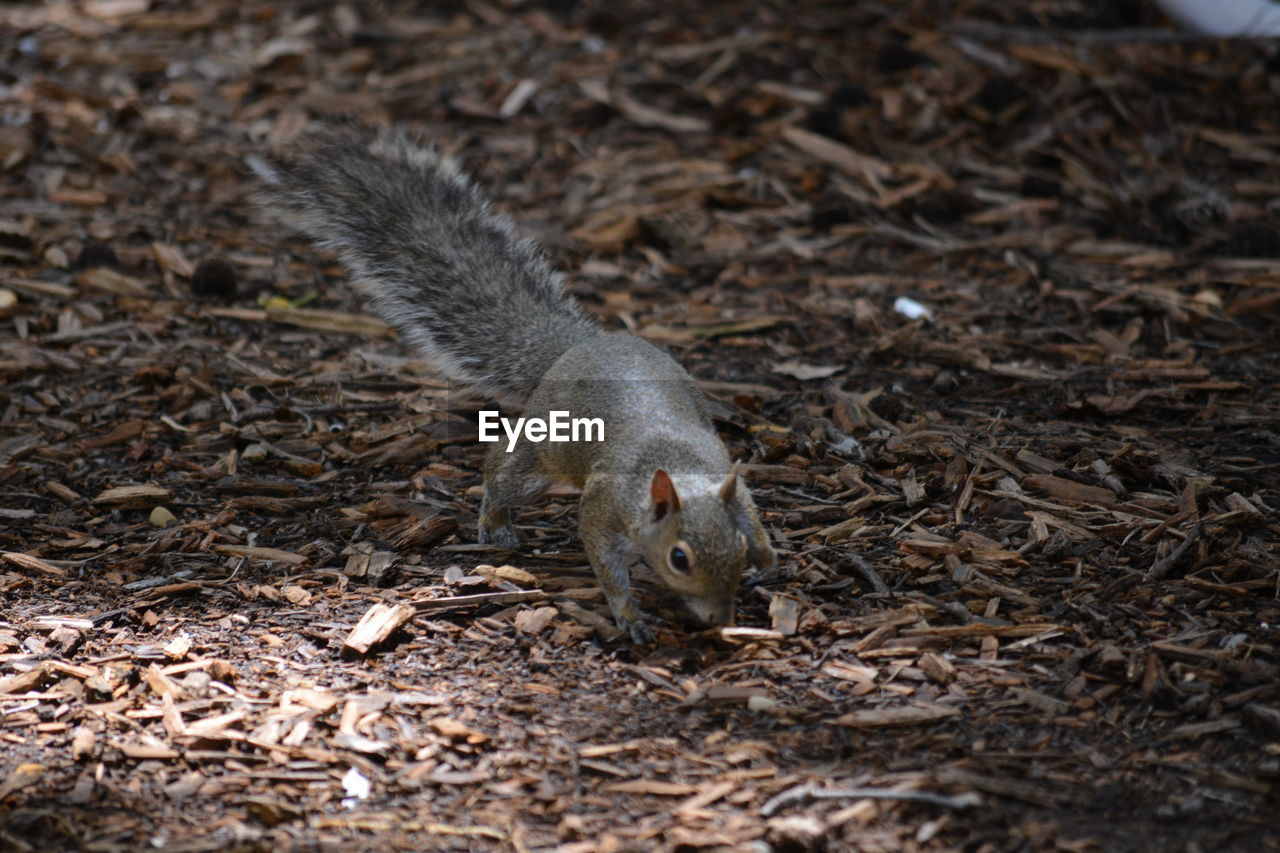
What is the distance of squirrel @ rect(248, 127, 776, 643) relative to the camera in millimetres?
3238

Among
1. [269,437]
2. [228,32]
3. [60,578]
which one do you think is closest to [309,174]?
[269,437]

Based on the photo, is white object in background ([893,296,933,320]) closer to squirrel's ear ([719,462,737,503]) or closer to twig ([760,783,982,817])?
squirrel's ear ([719,462,737,503])

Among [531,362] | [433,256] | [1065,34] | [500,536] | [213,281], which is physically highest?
[1065,34]

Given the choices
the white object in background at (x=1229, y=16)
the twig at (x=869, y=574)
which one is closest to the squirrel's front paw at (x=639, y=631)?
the twig at (x=869, y=574)

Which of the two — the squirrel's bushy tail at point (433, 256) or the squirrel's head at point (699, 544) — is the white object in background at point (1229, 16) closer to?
the squirrel's bushy tail at point (433, 256)

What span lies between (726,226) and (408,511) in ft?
8.99

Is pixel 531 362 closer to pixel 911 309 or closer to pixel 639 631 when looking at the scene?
pixel 639 631

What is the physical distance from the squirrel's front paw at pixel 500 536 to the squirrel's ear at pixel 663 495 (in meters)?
0.73

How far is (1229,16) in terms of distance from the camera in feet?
23.0

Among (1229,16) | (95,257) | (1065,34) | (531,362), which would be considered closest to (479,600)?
(531,362)

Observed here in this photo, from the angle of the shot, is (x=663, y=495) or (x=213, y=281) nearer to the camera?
(x=663, y=495)

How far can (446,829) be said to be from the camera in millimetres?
2549

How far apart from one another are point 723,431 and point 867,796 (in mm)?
2026

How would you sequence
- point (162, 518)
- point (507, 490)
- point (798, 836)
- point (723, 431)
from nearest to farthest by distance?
point (798, 836), point (507, 490), point (162, 518), point (723, 431)
